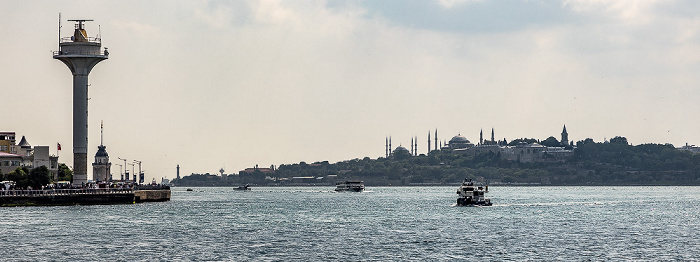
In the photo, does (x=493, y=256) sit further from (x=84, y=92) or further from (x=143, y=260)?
(x=84, y=92)

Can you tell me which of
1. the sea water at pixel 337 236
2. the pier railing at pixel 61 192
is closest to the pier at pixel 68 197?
the pier railing at pixel 61 192

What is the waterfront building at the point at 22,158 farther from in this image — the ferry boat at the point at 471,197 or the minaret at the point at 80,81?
the ferry boat at the point at 471,197

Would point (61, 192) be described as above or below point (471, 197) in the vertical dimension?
above

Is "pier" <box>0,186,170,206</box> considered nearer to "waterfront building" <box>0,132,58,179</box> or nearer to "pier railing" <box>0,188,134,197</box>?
"pier railing" <box>0,188,134,197</box>

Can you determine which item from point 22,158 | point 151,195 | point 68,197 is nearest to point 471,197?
point 151,195

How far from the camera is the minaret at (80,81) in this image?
14412cm

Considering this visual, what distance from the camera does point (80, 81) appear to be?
5714 inches

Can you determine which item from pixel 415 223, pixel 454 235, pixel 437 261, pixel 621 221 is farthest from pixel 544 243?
pixel 621 221

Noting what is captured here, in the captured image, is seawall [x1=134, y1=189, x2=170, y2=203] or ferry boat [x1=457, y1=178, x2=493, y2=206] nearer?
ferry boat [x1=457, y1=178, x2=493, y2=206]

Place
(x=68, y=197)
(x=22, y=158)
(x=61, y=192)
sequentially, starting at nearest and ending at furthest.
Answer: (x=68, y=197)
(x=61, y=192)
(x=22, y=158)

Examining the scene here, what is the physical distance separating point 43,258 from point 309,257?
17.1 meters

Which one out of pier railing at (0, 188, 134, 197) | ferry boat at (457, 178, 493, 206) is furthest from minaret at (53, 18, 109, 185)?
ferry boat at (457, 178, 493, 206)

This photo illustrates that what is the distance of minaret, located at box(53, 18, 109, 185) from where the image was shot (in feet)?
473

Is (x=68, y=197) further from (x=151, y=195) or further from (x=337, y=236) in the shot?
(x=337, y=236)
